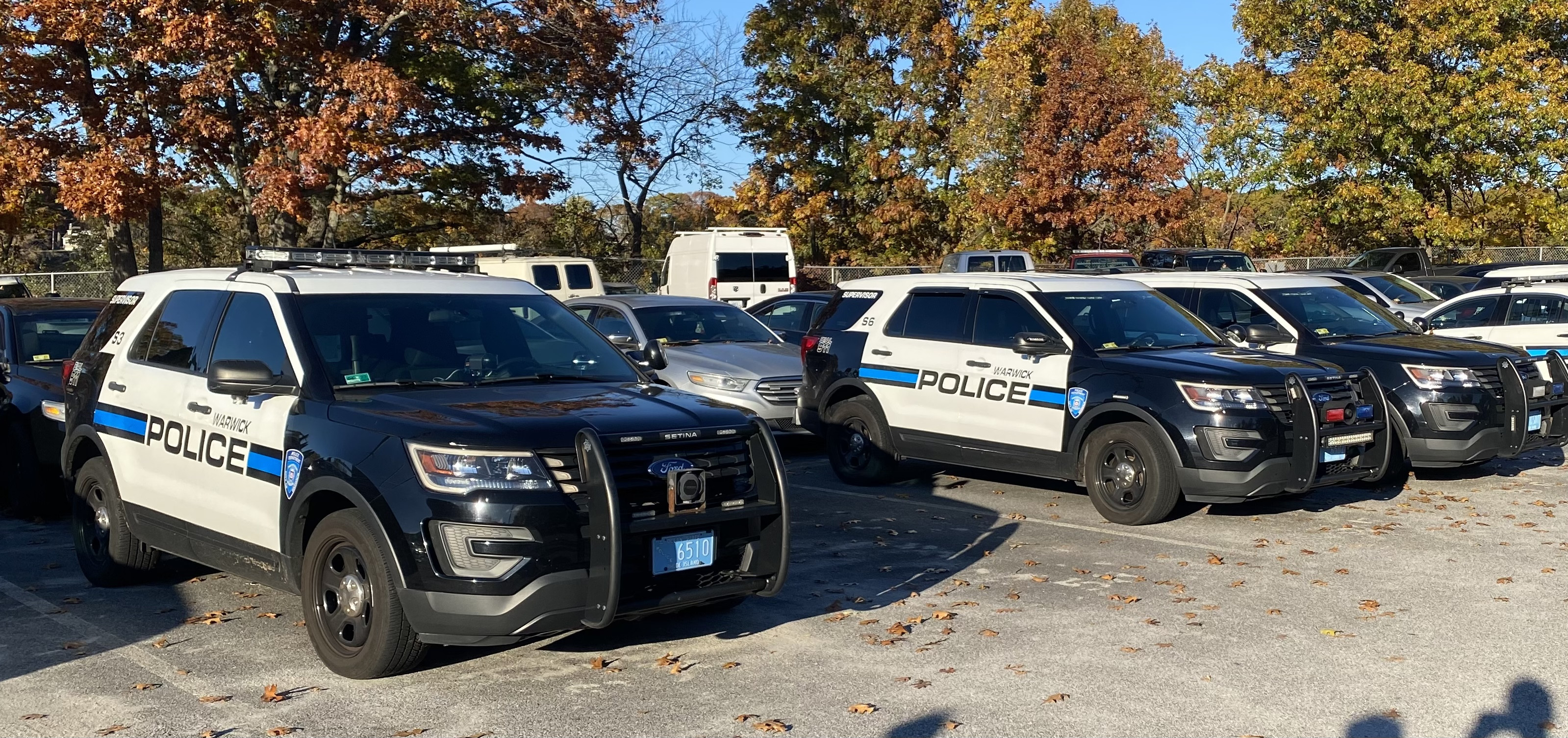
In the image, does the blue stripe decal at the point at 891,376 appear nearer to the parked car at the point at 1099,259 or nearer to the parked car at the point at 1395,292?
the parked car at the point at 1395,292

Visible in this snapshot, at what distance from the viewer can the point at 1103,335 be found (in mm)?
10258

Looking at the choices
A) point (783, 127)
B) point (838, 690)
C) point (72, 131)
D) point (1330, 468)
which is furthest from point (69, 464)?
point (783, 127)

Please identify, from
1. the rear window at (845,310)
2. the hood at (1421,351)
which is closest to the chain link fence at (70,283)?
the rear window at (845,310)

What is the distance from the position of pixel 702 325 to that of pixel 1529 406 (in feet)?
25.9

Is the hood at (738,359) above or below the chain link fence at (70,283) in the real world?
below

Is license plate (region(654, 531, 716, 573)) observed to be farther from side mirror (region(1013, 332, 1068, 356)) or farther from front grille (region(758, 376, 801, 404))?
front grille (region(758, 376, 801, 404))

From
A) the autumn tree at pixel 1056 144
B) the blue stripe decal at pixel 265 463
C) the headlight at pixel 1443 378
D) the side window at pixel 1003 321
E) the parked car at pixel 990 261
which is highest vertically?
the autumn tree at pixel 1056 144

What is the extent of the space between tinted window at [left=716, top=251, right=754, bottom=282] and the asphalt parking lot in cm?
1578

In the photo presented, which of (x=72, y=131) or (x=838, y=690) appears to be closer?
(x=838, y=690)

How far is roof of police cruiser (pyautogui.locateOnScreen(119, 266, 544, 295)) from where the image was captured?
6.66 m

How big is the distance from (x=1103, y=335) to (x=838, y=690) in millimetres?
5253

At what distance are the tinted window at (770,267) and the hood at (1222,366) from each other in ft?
50.6

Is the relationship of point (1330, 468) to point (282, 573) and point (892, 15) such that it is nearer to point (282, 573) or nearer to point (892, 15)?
point (282, 573)

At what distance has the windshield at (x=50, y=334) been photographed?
10359 mm
